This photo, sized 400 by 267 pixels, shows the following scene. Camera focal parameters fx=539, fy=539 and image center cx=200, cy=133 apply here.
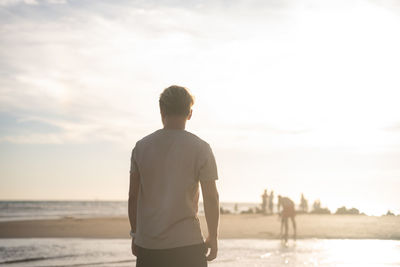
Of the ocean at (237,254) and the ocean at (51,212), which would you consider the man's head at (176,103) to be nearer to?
the ocean at (237,254)

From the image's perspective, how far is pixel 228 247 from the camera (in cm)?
1747

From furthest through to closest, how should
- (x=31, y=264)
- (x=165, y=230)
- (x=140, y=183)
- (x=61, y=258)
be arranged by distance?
(x=61, y=258) < (x=31, y=264) < (x=140, y=183) < (x=165, y=230)

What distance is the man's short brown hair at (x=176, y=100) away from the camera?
3.88 m

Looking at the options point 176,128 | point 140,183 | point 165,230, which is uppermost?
point 176,128

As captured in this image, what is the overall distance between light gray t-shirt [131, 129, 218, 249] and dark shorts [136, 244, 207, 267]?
37mm

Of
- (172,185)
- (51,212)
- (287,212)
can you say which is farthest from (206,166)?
(51,212)

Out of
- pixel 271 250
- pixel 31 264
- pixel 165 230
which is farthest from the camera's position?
pixel 271 250

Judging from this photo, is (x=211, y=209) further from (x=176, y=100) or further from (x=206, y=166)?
(x=176, y=100)

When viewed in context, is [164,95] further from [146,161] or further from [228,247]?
[228,247]

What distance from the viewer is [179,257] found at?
12.3 ft

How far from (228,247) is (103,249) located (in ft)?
13.1

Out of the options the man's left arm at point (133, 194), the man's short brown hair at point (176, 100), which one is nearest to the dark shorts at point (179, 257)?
the man's left arm at point (133, 194)

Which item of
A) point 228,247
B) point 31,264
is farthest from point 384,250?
point 31,264

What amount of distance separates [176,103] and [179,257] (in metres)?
1.09
